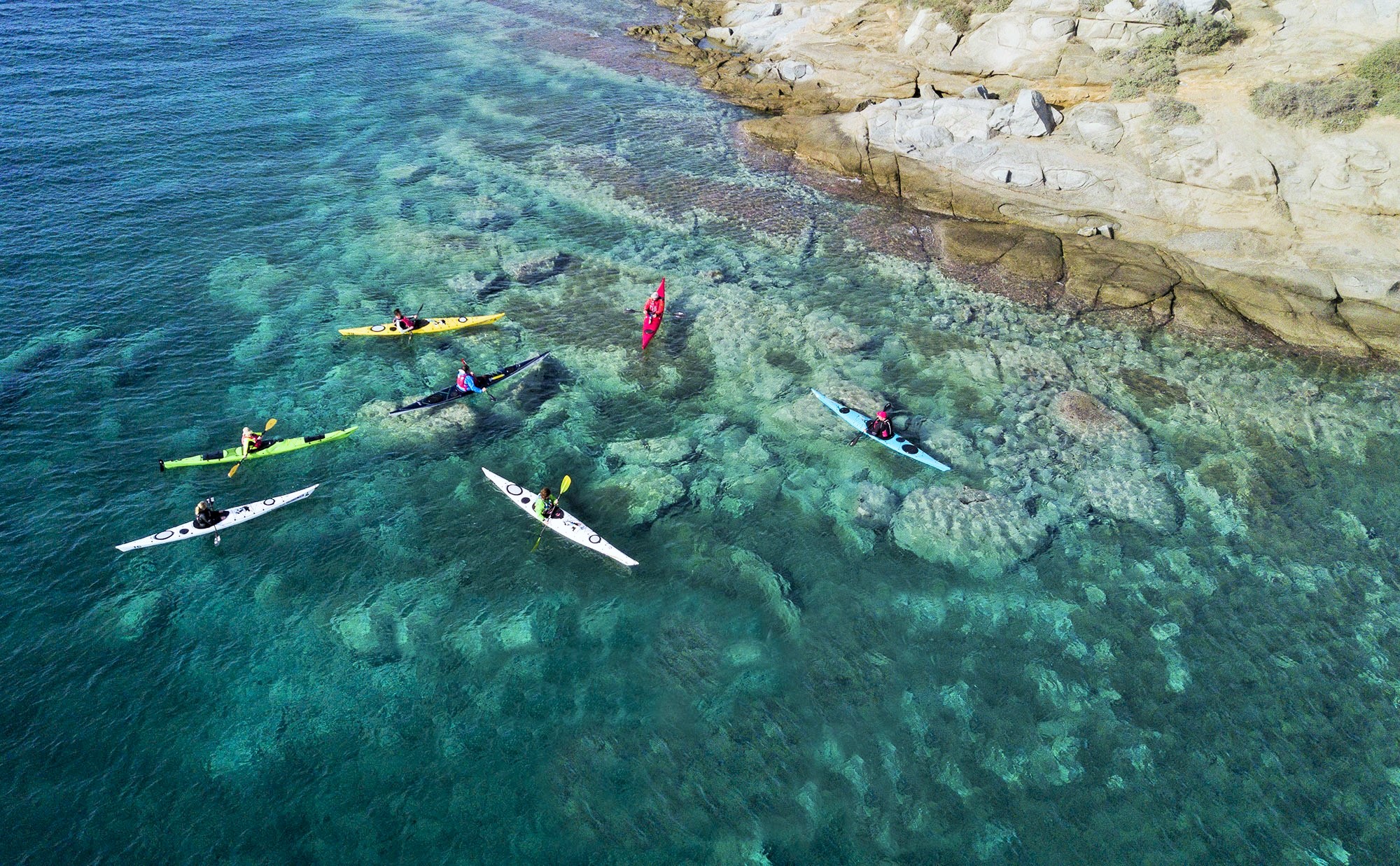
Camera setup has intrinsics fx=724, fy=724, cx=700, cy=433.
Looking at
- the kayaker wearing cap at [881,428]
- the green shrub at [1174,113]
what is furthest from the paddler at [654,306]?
the green shrub at [1174,113]

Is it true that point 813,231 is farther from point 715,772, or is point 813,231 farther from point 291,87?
point 291,87

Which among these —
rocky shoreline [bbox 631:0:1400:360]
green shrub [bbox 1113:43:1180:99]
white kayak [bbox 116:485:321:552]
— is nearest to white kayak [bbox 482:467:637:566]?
white kayak [bbox 116:485:321:552]

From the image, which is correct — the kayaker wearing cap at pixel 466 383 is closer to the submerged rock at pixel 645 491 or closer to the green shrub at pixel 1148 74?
the submerged rock at pixel 645 491

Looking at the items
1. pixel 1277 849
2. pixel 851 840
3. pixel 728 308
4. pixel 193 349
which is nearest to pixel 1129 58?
pixel 728 308

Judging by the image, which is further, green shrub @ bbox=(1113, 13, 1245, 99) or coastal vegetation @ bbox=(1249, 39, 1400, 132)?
green shrub @ bbox=(1113, 13, 1245, 99)

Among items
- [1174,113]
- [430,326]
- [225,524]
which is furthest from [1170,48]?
[225,524]

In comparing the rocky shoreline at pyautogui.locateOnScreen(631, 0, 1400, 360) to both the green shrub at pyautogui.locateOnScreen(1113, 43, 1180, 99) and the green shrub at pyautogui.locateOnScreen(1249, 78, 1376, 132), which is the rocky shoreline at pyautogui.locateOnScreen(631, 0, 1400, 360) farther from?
the green shrub at pyautogui.locateOnScreen(1113, 43, 1180, 99)

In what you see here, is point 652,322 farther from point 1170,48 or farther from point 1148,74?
point 1170,48
